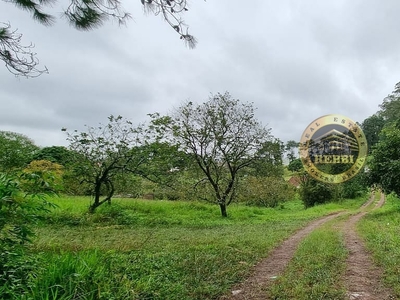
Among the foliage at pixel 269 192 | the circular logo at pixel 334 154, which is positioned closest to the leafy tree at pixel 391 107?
the circular logo at pixel 334 154

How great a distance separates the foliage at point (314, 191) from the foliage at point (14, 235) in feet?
67.4

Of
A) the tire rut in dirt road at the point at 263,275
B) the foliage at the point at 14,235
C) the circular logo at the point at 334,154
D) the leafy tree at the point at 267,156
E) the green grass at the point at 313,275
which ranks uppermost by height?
the circular logo at the point at 334,154

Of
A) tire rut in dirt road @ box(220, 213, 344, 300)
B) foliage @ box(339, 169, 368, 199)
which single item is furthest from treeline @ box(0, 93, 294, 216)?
foliage @ box(339, 169, 368, 199)

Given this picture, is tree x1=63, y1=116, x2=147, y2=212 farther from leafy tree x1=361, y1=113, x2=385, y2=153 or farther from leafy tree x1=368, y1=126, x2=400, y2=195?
leafy tree x1=361, y1=113, x2=385, y2=153

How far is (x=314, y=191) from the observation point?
2053cm

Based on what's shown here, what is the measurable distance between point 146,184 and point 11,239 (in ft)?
32.1

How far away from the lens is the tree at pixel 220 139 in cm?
1231

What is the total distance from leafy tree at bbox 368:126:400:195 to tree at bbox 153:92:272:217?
14.6 feet

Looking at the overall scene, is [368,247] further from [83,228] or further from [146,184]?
[146,184]

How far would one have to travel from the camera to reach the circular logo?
67.9 feet

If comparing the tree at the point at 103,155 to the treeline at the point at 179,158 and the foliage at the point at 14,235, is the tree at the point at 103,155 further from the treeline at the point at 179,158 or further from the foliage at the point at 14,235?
the foliage at the point at 14,235

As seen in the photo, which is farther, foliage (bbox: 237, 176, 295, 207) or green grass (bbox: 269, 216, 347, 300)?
foliage (bbox: 237, 176, 295, 207)

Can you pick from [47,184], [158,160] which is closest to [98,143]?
[158,160]

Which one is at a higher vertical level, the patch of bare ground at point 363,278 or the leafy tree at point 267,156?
the leafy tree at point 267,156
